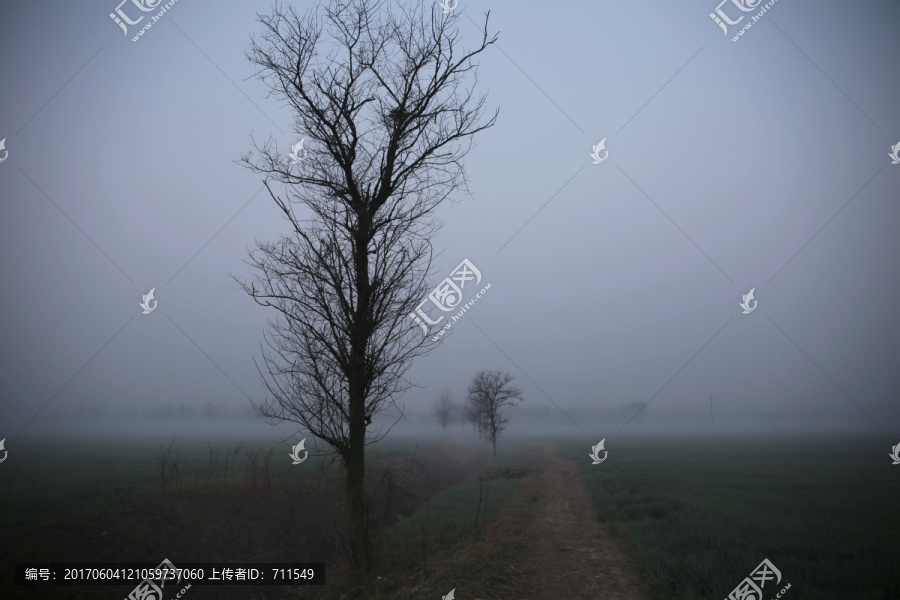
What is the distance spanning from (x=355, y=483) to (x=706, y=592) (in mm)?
5131

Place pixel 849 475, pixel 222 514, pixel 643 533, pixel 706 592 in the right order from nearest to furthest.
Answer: pixel 706 592, pixel 643 533, pixel 222 514, pixel 849 475

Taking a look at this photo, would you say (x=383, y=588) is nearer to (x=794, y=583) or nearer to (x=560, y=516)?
(x=794, y=583)

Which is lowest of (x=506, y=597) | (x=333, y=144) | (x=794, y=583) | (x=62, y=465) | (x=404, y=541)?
(x=794, y=583)

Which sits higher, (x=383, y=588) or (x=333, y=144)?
(x=333, y=144)

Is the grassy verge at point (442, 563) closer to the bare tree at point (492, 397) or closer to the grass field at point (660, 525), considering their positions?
the grass field at point (660, 525)

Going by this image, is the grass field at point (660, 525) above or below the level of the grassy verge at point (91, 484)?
below

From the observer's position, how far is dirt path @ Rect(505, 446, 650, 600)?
6.27 metres

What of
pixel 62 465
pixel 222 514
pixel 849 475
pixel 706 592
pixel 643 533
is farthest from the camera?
pixel 62 465

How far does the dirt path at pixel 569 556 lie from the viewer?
6267 millimetres

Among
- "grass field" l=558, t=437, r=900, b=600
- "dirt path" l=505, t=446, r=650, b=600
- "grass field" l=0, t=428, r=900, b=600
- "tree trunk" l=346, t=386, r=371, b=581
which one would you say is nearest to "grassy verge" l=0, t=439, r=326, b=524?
"grass field" l=0, t=428, r=900, b=600

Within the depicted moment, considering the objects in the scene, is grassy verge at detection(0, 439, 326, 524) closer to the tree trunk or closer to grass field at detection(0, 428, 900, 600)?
grass field at detection(0, 428, 900, 600)

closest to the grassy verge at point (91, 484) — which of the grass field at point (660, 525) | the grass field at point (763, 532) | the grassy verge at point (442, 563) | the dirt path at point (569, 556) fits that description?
the grass field at point (660, 525)

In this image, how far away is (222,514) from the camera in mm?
11930

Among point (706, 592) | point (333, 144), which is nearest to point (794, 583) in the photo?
point (706, 592)
